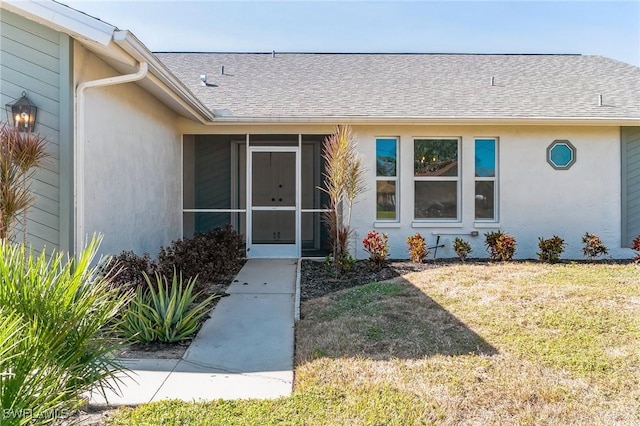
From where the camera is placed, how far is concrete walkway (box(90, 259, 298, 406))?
3.29 metres

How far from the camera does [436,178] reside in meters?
9.27

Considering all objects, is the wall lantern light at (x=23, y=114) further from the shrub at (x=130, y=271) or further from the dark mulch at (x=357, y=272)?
the dark mulch at (x=357, y=272)

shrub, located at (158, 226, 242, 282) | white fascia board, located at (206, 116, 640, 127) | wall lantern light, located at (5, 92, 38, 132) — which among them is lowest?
shrub, located at (158, 226, 242, 282)

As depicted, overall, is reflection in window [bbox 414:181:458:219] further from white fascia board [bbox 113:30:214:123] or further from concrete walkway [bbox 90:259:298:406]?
white fascia board [bbox 113:30:214:123]

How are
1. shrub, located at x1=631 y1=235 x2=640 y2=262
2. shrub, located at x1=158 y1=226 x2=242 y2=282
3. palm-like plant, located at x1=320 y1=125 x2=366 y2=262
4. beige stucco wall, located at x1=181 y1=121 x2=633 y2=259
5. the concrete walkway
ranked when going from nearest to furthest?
the concrete walkway < shrub, located at x1=158 y1=226 x2=242 y2=282 < palm-like plant, located at x1=320 y1=125 x2=366 y2=262 < shrub, located at x1=631 y1=235 x2=640 y2=262 < beige stucco wall, located at x1=181 y1=121 x2=633 y2=259

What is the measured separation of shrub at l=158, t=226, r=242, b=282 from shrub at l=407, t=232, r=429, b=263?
142 inches

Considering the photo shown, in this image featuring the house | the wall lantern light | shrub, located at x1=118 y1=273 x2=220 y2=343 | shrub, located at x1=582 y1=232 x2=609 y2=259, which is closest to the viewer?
shrub, located at x1=118 y1=273 x2=220 y2=343

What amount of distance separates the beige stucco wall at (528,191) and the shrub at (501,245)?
47 cm

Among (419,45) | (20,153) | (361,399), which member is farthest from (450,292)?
(419,45)

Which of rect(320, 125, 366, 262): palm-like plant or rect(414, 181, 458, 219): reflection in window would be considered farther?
rect(414, 181, 458, 219): reflection in window

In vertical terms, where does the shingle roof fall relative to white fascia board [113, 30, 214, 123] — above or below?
above

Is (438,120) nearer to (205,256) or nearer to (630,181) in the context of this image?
(630,181)

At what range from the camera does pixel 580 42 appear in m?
14.4

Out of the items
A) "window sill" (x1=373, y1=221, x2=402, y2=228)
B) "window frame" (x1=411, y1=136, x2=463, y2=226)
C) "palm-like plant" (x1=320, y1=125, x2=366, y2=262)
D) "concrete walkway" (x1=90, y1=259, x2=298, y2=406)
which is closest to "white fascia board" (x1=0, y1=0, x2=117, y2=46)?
"concrete walkway" (x1=90, y1=259, x2=298, y2=406)
